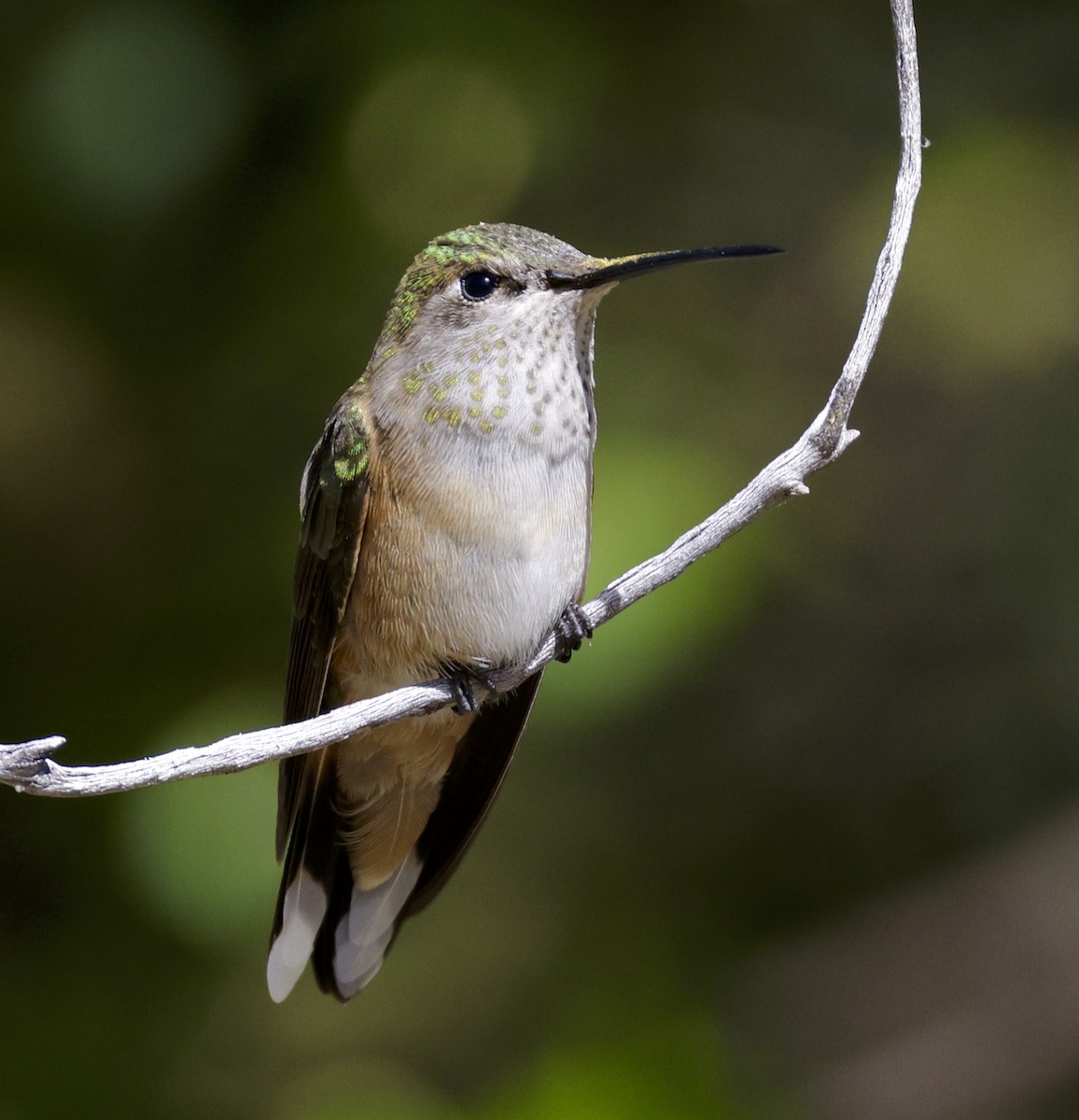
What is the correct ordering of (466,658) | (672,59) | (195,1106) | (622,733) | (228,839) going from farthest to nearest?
(672,59)
(622,733)
(195,1106)
(228,839)
(466,658)

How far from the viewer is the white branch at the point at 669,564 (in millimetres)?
1801

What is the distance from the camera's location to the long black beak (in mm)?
2305

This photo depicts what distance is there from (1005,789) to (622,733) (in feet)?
4.90

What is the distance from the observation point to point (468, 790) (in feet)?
10.1

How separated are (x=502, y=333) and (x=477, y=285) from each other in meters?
0.13

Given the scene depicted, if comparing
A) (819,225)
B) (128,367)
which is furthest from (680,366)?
(128,367)

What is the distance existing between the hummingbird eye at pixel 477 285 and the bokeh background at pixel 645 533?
79cm

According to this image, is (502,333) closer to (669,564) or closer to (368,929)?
(669,564)

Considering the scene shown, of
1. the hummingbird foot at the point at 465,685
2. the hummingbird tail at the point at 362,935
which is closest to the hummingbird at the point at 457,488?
the hummingbird foot at the point at 465,685

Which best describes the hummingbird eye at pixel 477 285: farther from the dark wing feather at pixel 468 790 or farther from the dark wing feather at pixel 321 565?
the dark wing feather at pixel 468 790

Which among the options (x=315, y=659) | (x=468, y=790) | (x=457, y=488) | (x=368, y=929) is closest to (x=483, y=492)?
(x=457, y=488)

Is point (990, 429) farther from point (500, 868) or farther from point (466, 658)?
point (466, 658)

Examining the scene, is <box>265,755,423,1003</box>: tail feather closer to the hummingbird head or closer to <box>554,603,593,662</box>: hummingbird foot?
<box>554,603,593,662</box>: hummingbird foot

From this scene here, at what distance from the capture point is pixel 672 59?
434cm
